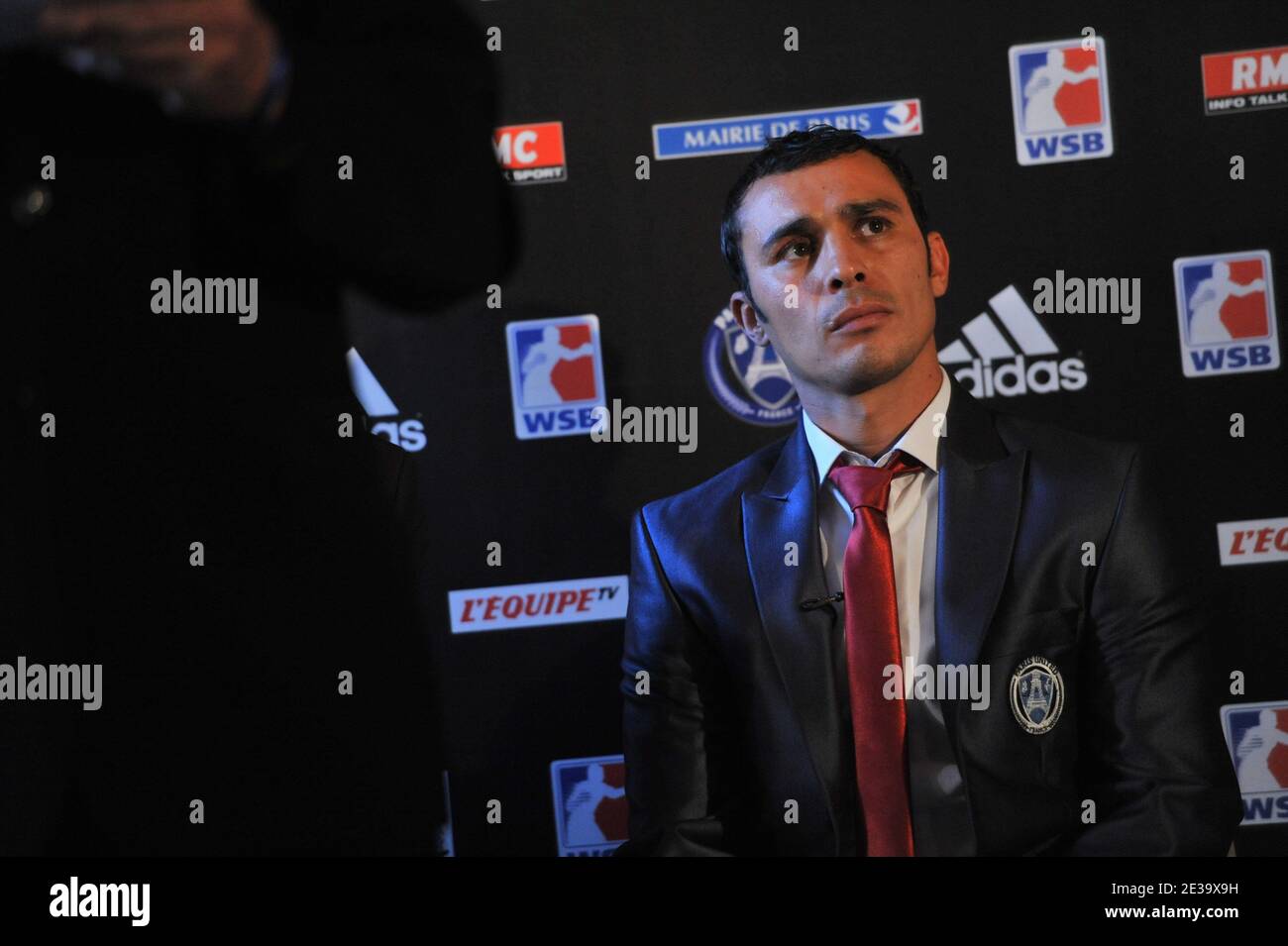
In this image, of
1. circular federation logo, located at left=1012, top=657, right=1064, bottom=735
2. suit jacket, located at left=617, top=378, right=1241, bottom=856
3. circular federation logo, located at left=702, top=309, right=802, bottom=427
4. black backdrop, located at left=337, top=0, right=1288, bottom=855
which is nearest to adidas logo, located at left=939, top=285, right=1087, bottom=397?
black backdrop, located at left=337, top=0, right=1288, bottom=855

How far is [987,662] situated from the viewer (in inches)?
86.2

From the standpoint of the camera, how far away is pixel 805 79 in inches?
97.3

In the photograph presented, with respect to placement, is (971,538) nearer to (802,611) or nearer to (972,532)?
(972,532)

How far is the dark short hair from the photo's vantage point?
2.30 meters

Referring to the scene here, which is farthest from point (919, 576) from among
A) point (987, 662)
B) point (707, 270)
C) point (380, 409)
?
point (380, 409)

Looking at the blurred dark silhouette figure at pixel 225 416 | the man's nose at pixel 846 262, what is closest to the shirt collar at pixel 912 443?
the man's nose at pixel 846 262

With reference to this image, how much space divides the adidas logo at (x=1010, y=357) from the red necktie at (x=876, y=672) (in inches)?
14.5

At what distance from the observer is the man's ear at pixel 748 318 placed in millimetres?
2404

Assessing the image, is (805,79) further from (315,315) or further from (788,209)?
(315,315)

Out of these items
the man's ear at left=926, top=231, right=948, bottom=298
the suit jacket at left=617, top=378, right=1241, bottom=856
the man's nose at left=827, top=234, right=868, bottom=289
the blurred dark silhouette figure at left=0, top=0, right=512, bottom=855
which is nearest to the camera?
the suit jacket at left=617, top=378, right=1241, bottom=856

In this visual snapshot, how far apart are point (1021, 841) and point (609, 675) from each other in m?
0.86

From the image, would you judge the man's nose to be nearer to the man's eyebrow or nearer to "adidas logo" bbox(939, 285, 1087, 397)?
the man's eyebrow

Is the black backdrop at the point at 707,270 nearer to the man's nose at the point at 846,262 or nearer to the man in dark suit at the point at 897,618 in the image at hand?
the man in dark suit at the point at 897,618
